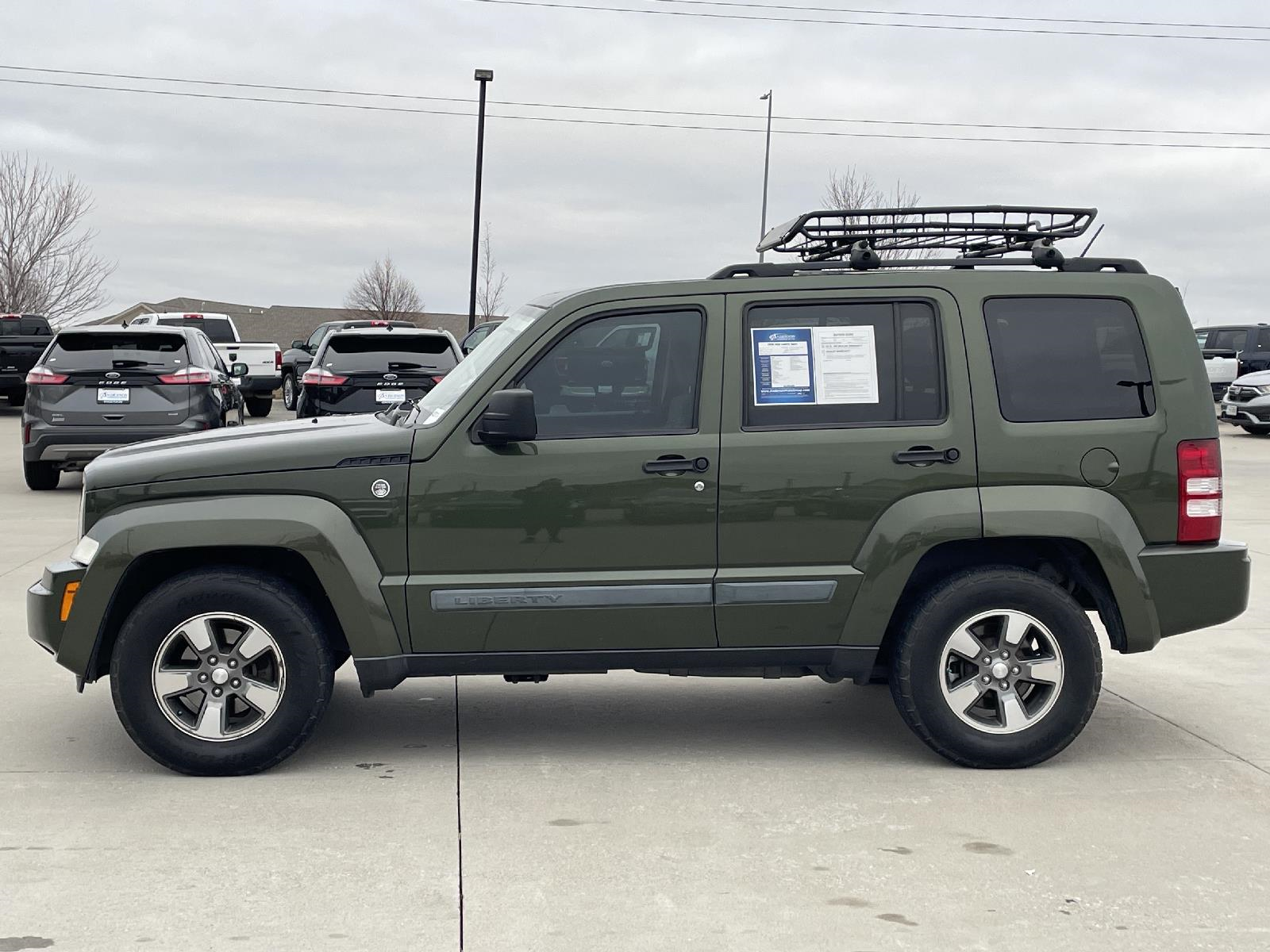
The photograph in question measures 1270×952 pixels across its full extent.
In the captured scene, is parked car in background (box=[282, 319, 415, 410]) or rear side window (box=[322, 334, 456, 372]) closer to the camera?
rear side window (box=[322, 334, 456, 372])

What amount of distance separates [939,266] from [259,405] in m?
26.0

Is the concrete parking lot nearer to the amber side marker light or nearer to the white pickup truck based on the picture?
the amber side marker light

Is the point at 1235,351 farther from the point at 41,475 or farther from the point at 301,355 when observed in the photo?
the point at 41,475

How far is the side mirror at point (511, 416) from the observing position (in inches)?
217

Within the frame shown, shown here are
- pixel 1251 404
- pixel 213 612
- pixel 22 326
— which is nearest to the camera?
pixel 213 612

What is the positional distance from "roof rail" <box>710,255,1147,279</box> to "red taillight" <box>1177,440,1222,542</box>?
2.41 feet

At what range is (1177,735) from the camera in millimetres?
6434

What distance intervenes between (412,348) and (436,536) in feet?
33.8

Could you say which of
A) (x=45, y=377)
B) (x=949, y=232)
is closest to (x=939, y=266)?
(x=949, y=232)

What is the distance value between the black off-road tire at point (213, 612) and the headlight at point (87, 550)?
25 cm

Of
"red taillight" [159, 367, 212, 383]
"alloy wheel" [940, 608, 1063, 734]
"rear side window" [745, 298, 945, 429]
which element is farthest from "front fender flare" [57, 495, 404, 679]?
"red taillight" [159, 367, 212, 383]

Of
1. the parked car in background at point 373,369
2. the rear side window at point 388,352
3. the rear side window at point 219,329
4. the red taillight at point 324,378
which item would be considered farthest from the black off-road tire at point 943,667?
the rear side window at point 219,329

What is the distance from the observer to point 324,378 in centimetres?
1552

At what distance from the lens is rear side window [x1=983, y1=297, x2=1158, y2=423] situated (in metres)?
5.84
